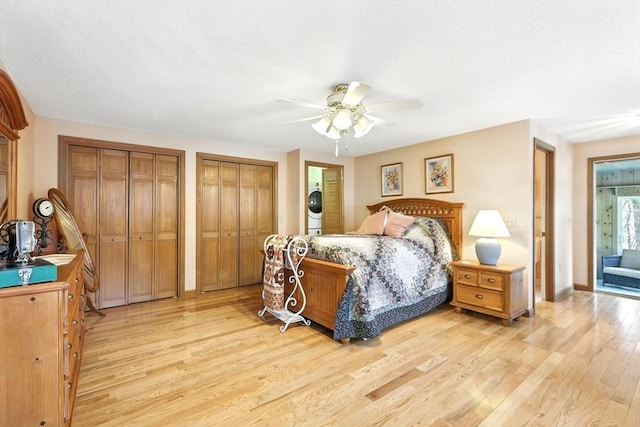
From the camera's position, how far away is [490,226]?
3.31 m

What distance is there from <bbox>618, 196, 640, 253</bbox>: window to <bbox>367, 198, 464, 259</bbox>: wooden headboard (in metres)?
4.88

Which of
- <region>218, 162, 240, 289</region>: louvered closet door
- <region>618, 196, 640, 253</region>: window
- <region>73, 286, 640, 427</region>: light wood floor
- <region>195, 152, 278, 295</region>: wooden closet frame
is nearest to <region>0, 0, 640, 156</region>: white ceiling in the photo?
<region>195, 152, 278, 295</region>: wooden closet frame

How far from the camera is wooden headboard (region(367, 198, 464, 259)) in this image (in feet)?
13.0

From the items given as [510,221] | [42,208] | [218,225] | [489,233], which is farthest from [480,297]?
[42,208]

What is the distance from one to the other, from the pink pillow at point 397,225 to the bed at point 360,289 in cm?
18

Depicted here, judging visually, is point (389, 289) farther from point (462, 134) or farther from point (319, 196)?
point (319, 196)

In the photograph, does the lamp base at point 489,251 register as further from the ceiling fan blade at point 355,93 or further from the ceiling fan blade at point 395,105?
the ceiling fan blade at point 355,93

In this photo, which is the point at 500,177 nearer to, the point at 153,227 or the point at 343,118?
the point at 343,118

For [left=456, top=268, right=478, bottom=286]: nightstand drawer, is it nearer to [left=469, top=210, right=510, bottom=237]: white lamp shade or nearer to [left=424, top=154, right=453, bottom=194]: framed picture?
[left=469, top=210, right=510, bottom=237]: white lamp shade

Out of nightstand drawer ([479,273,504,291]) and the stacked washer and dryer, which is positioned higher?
the stacked washer and dryer

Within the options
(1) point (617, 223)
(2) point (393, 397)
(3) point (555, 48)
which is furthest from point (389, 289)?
(1) point (617, 223)

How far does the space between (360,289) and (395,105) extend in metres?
1.60

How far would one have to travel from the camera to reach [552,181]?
3.96 metres

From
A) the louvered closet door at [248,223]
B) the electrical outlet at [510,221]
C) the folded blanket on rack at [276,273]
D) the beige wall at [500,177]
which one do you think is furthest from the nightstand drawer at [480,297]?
the louvered closet door at [248,223]
